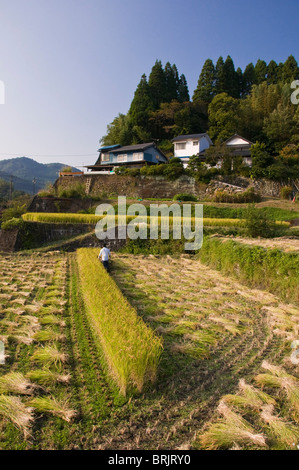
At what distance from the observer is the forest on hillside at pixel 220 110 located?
26859 millimetres

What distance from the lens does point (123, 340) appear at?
10.7ft

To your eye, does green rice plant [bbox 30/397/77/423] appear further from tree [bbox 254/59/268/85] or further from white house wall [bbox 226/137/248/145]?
tree [bbox 254/59/268/85]

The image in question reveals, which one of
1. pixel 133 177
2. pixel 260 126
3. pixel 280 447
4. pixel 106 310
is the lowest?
pixel 280 447

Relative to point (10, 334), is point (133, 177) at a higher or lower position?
higher

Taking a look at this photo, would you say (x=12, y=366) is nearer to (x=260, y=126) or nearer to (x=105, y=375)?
(x=105, y=375)

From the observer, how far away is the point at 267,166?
2206cm

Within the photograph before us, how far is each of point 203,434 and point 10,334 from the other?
9.97 feet

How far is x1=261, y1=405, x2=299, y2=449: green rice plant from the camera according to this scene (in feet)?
7.35

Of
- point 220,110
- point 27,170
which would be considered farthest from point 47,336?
point 27,170

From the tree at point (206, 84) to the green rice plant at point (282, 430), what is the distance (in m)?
41.9

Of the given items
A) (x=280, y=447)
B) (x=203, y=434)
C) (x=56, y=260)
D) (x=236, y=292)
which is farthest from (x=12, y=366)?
(x=56, y=260)

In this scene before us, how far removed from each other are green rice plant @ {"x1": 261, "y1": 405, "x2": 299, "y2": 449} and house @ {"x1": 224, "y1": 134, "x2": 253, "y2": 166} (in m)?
24.8

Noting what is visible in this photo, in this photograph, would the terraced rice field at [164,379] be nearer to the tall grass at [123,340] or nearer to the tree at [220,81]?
the tall grass at [123,340]

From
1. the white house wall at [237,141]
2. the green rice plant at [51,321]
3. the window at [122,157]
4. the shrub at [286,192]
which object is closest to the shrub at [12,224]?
the green rice plant at [51,321]
